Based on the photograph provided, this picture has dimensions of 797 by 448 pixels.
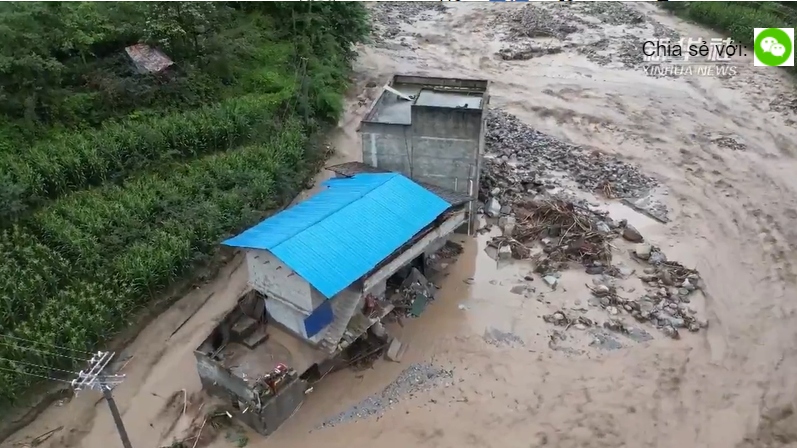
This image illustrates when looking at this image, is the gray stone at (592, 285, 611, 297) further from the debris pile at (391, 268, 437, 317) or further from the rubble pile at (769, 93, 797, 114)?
the rubble pile at (769, 93, 797, 114)

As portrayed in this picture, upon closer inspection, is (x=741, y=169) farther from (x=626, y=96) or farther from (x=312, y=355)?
(x=312, y=355)

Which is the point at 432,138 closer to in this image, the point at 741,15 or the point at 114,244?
the point at 114,244

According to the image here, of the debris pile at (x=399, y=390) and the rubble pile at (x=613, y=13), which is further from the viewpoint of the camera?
the rubble pile at (x=613, y=13)

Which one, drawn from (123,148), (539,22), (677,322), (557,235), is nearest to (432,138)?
(557,235)

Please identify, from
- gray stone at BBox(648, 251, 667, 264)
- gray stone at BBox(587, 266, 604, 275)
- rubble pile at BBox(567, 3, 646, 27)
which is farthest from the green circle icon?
gray stone at BBox(587, 266, 604, 275)

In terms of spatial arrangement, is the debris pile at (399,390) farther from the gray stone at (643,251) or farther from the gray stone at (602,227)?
the gray stone at (602,227)

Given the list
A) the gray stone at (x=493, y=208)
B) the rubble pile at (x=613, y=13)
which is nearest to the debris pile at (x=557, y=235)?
the gray stone at (x=493, y=208)

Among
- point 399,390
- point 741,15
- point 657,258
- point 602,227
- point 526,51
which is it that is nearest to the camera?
point 399,390
